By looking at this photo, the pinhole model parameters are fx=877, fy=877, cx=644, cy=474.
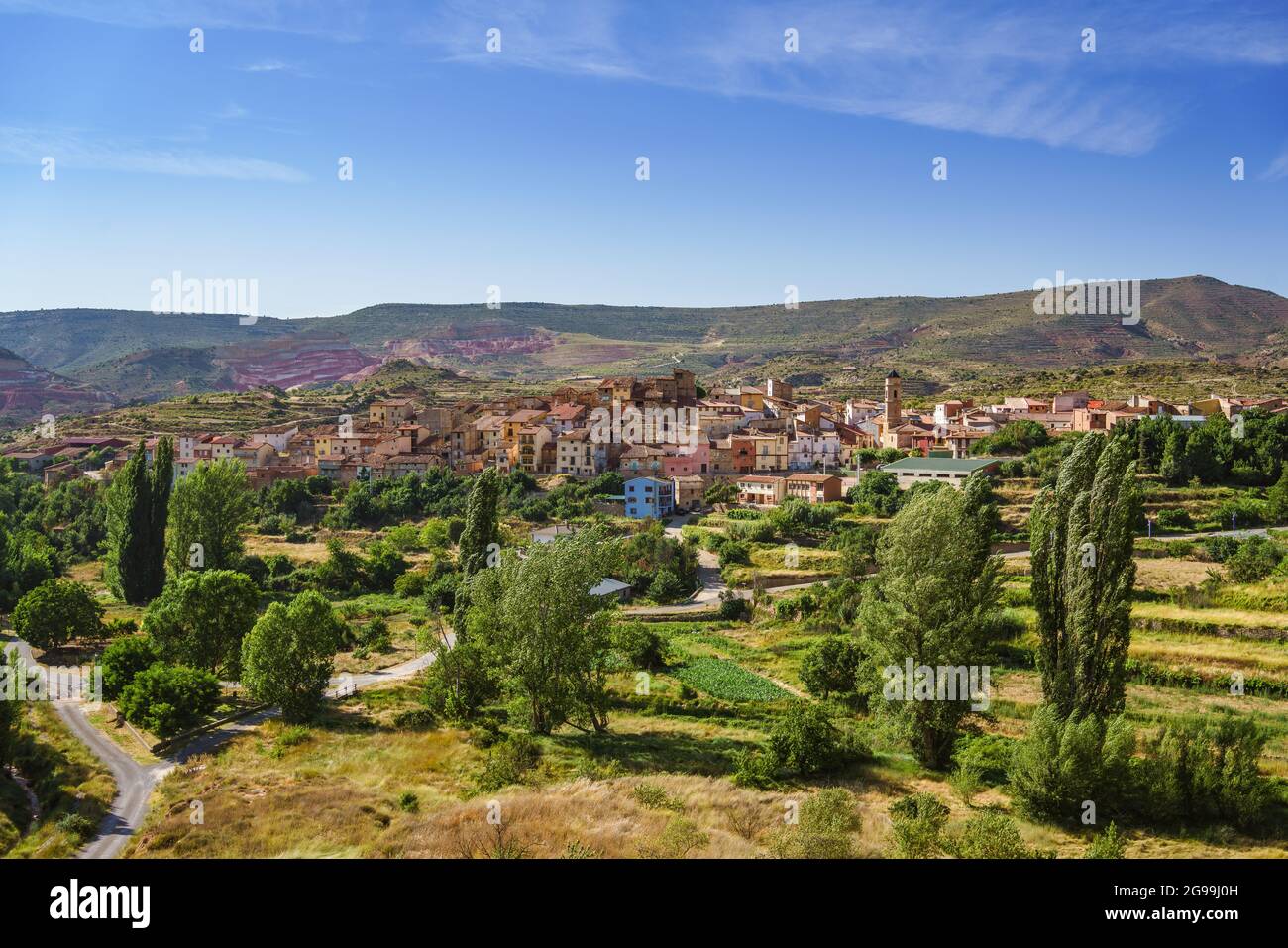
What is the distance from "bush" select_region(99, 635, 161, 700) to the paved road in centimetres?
92

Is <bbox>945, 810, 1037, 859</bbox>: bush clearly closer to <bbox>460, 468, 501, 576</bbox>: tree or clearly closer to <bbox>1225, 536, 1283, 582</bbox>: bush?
<bbox>460, 468, 501, 576</bbox>: tree

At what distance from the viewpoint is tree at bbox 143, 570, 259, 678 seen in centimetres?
2525

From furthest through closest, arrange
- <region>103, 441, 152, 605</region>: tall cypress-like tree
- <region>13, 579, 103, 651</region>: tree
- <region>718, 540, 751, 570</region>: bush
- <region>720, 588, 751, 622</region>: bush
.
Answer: <region>718, 540, 751, 570</region>: bush < <region>103, 441, 152, 605</region>: tall cypress-like tree < <region>720, 588, 751, 622</region>: bush < <region>13, 579, 103, 651</region>: tree

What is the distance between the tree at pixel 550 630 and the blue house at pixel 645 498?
25900mm

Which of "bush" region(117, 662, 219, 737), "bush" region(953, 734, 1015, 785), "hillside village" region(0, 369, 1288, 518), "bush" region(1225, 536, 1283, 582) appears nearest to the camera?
"bush" region(953, 734, 1015, 785)

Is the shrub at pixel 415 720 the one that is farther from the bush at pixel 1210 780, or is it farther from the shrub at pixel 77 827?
the bush at pixel 1210 780

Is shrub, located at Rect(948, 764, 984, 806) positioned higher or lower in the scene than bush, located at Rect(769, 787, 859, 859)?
lower

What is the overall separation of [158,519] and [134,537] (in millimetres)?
1147

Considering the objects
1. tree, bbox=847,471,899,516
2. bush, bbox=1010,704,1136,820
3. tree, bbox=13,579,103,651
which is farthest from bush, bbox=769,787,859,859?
tree, bbox=847,471,899,516

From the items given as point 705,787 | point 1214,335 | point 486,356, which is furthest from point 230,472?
point 1214,335

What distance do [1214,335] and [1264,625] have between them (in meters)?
154

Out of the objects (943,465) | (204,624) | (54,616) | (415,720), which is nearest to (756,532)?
(943,465)

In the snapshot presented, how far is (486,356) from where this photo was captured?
190875 millimetres
